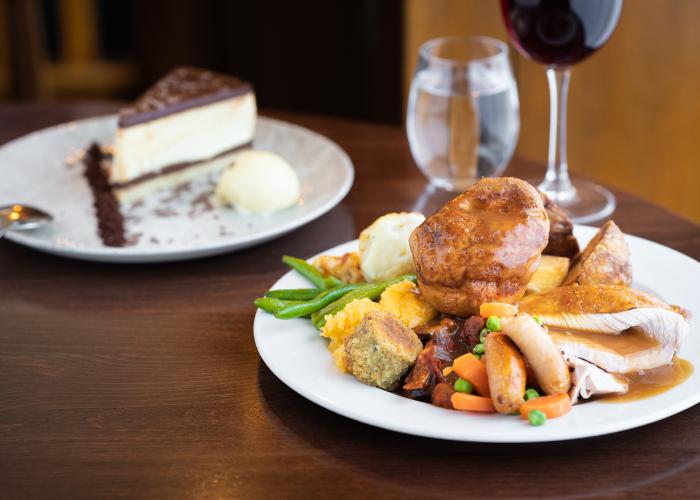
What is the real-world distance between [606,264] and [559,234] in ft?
0.52

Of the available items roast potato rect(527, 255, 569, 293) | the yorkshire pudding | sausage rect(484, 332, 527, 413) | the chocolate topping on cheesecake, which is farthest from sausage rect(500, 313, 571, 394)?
the chocolate topping on cheesecake

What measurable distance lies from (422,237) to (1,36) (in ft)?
20.1

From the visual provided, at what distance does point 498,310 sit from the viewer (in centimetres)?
156

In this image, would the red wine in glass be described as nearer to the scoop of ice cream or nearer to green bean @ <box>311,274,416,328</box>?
the scoop of ice cream

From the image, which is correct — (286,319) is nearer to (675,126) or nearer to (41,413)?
(41,413)

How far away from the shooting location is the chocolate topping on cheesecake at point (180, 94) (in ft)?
10.8

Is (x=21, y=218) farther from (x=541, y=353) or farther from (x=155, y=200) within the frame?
(x=541, y=353)

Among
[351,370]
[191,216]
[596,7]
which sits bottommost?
[191,216]

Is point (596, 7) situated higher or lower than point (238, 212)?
higher

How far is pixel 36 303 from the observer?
6.90 ft

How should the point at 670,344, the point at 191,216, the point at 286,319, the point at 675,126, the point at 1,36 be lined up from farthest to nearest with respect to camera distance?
the point at 1,36 → the point at 675,126 → the point at 191,216 → the point at 286,319 → the point at 670,344

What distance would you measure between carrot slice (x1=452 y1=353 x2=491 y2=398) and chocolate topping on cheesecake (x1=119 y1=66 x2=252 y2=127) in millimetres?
2111

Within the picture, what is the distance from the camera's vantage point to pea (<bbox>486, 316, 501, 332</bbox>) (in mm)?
1523

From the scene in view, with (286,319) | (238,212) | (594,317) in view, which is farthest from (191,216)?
(594,317)
